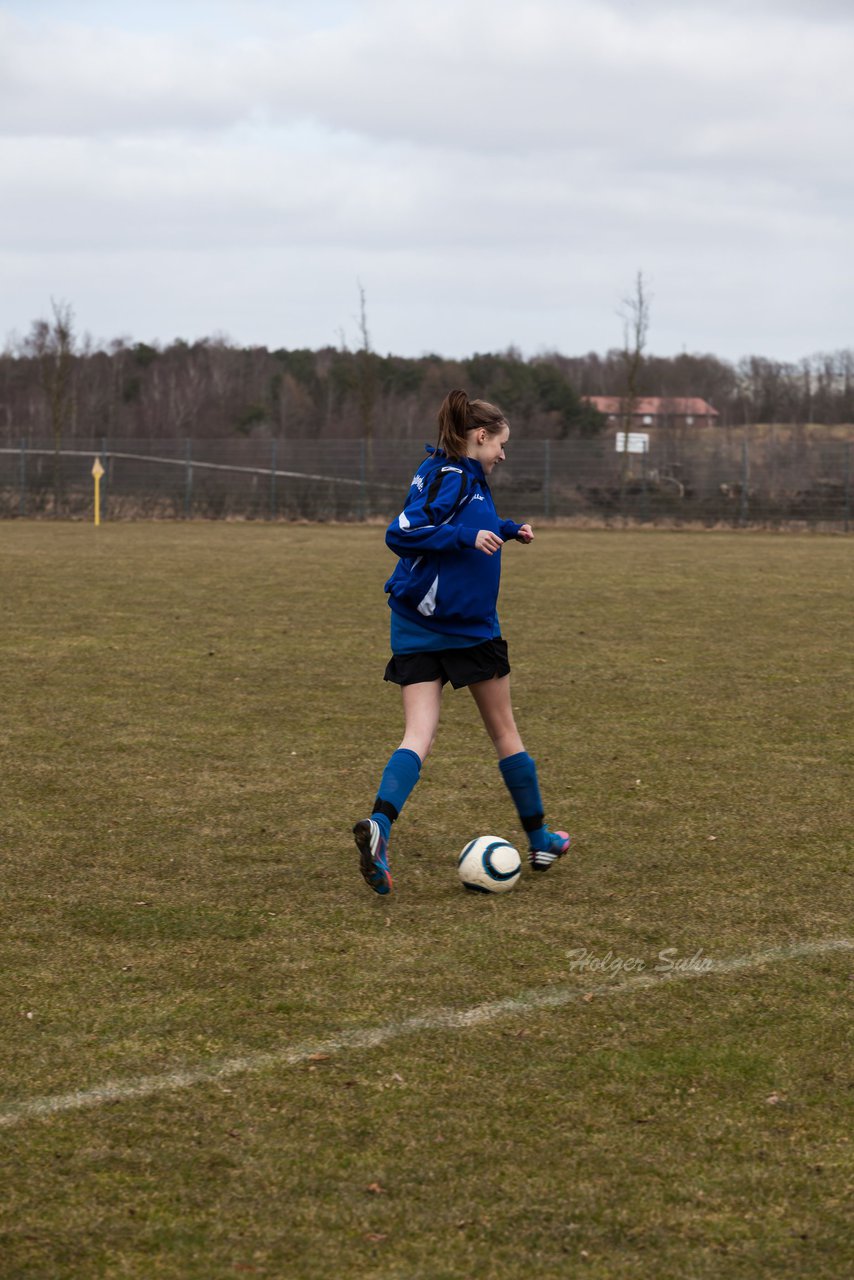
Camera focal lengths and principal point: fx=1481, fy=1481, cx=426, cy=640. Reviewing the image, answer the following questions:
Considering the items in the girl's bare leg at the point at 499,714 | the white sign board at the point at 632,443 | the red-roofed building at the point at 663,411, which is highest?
the red-roofed building at the point at 663,411

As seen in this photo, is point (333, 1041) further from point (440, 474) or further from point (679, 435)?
point (679, 435)

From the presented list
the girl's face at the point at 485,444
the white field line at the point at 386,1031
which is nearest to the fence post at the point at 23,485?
the girl's face at the point at 485,444

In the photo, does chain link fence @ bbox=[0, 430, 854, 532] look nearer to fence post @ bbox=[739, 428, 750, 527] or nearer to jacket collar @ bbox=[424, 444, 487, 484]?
fence post @ bbox=[739, 428, 750, 527]

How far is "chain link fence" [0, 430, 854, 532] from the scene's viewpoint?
114 feet

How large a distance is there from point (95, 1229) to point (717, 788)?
4.73 m

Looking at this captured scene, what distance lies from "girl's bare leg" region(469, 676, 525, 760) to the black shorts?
10cm

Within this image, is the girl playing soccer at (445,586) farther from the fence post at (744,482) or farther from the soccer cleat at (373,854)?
the fence post at (744,482)

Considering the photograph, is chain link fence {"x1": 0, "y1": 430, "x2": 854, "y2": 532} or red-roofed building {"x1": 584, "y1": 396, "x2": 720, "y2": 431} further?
red-roofed building {"x1": 584, "y1": 396, "x2": 720, "y2": 431}

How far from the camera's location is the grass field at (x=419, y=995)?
3.03m

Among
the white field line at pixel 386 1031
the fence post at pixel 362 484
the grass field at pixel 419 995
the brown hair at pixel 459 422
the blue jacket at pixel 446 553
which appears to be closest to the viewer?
the grass field at pixel 419 995

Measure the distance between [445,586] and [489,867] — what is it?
1046 millimetres

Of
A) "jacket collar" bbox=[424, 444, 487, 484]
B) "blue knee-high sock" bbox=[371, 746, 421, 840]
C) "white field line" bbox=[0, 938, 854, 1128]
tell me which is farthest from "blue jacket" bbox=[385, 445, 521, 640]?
"white field line" bbox=[0, 938, 854, 1128]

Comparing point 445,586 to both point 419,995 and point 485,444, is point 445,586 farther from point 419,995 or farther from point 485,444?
point 419,995

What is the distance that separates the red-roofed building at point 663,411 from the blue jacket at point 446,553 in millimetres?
39108
